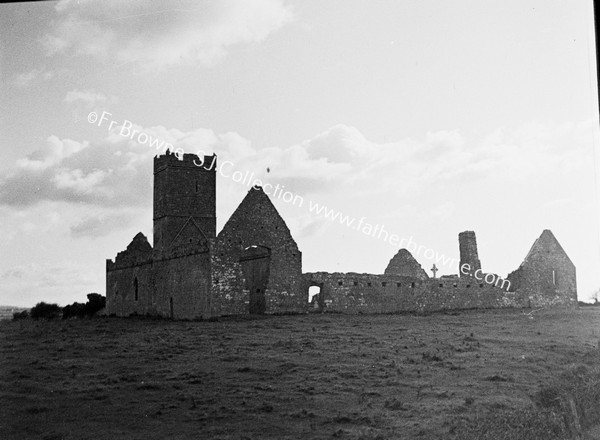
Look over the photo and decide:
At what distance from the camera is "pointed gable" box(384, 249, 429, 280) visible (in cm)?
4122

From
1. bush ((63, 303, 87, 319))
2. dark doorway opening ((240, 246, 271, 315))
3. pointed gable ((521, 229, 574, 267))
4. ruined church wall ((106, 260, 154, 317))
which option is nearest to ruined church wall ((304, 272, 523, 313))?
dark doorway opening ((240, 246, 271, 315))

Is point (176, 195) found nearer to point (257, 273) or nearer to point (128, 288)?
point (128, 288)

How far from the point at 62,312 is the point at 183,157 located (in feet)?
55.2

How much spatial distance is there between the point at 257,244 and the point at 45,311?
23.7 meters

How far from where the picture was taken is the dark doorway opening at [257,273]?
98.6 ft

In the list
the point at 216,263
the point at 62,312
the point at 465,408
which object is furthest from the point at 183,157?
the point at 465,408

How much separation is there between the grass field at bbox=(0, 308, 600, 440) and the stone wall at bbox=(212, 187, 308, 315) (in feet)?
11.3

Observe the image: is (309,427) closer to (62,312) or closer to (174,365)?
(174,365)

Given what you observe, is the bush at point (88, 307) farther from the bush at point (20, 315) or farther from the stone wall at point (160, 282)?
the stone wall at point (160, 282)

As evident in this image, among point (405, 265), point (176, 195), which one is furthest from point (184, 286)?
point (405, 265)

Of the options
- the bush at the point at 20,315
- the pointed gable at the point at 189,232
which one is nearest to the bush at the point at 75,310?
the bush at the point at 20,315

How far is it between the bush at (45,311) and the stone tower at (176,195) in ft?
37.9

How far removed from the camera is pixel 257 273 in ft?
104

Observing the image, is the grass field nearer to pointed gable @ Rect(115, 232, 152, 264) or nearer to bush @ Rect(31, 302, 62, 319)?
pointed gable @ Rect(115, 232, 152, 264)
